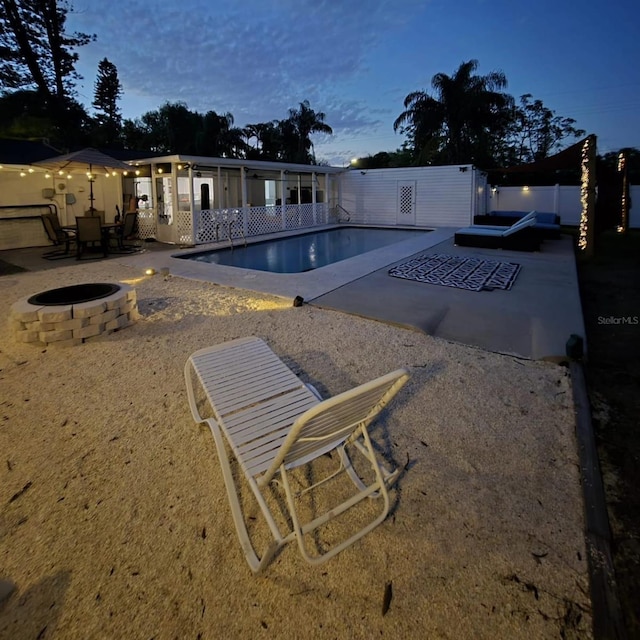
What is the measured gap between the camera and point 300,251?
37.0 ft

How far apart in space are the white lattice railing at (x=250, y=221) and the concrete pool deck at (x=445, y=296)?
2444 mm

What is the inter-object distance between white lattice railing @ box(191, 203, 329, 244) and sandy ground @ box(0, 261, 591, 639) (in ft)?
29.4

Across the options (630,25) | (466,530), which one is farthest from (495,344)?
(630,25)

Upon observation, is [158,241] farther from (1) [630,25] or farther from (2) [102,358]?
(1) [630,25]

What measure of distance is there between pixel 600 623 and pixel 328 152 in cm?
5042

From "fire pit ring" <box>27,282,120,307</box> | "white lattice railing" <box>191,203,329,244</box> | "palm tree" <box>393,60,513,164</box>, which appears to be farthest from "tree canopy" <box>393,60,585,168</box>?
"fire pit ring" <box>27,282,120,307</box>

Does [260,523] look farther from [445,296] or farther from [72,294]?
[445,296]

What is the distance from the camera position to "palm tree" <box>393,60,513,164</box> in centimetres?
2009

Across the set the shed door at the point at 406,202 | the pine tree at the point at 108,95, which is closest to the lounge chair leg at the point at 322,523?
the shed door at the point at 406,202

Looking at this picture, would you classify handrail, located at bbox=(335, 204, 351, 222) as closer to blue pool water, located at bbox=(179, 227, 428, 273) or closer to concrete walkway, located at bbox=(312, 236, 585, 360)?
blue pool water, located at bbox=(179, 227, 428, 273)

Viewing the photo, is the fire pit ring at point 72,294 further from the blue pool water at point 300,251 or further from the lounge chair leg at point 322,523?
the blue pool water at point 300,251

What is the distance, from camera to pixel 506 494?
203cm

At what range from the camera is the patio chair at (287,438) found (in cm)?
158

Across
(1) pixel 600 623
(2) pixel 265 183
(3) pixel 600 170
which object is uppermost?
(2) pixel 265 183
